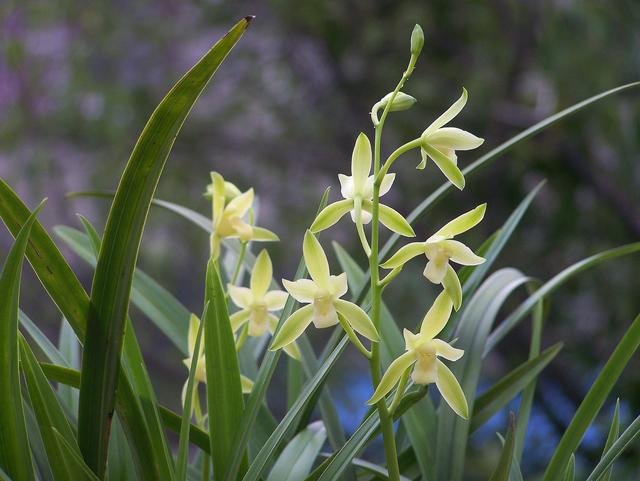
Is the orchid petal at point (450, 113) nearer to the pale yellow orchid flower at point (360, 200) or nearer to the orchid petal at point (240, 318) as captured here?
the pale yellow orchid flower at point (360, 200)

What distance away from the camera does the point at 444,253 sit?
1.35 ft

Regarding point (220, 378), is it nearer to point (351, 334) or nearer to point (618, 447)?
point (351, 334)

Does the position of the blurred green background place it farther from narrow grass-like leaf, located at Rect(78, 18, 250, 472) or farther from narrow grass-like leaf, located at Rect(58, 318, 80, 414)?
narrow grass-like leaf, located at Rect(78, 18, 250, 472)

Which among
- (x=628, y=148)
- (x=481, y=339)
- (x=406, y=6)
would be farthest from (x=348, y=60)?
(x=481, y=339)

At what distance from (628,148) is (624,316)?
0.41 m

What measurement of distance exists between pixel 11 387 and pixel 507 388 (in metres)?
0.35

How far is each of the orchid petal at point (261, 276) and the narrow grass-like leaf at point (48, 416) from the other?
14 centimetres

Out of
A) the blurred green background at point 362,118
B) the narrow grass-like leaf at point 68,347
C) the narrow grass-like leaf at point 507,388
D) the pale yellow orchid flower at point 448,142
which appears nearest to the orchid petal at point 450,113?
the pale yellow orchid flower at point 448,142

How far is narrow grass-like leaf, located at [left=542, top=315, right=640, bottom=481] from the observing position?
444mm

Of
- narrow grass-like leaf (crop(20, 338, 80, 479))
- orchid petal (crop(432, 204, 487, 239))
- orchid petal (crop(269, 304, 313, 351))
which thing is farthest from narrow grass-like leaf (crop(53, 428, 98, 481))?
orchid petal (crop(432, 204, 487, 239))

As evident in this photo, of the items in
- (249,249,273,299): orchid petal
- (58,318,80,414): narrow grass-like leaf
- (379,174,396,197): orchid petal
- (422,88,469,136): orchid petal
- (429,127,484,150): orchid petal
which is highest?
(422,88,469,136): orchid petal

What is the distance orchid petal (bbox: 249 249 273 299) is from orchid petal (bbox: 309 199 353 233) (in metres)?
0.08

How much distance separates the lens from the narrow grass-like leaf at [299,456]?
0.50 meters

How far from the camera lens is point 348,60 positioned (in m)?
2.07
